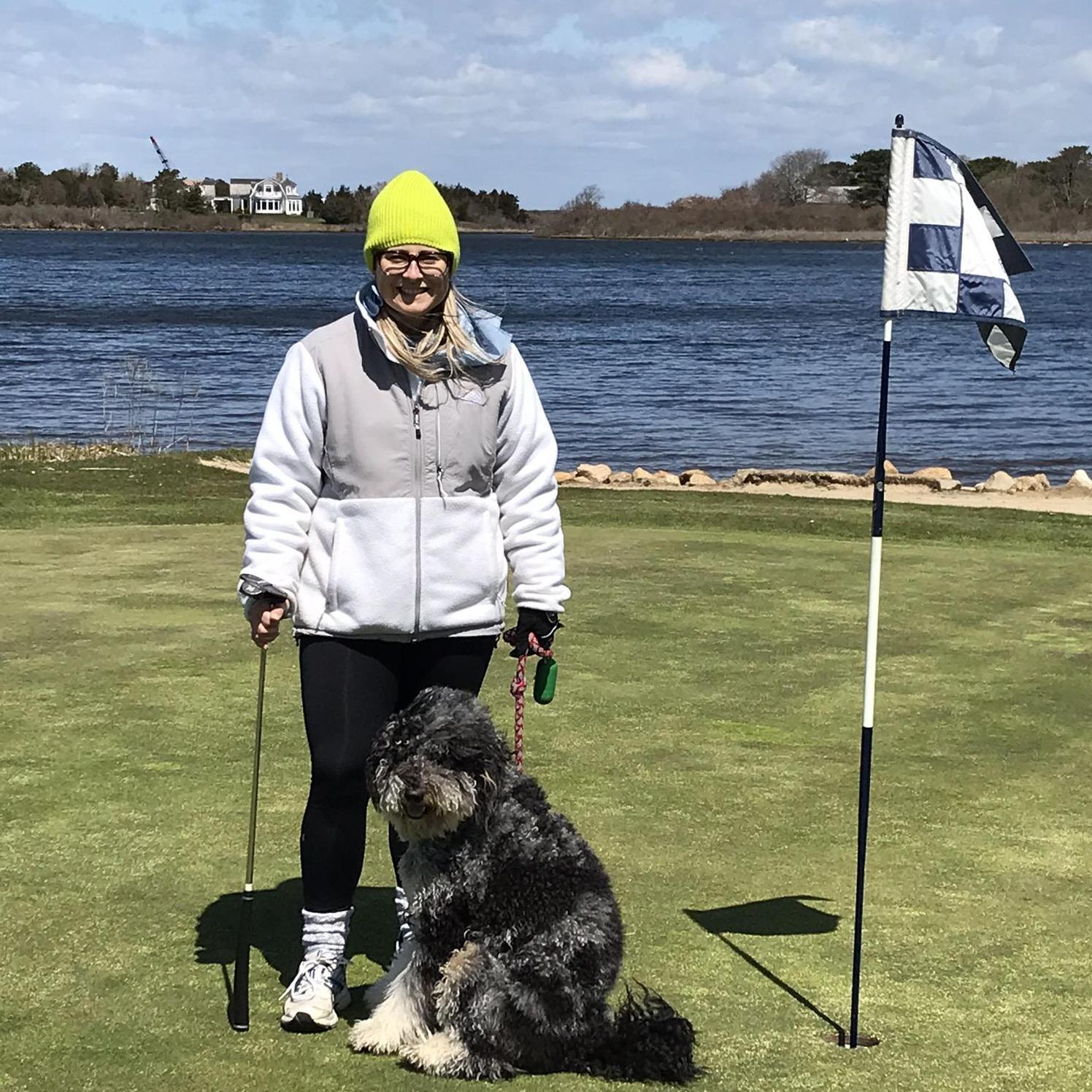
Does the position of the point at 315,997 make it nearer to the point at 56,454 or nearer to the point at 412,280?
the point at 412,280

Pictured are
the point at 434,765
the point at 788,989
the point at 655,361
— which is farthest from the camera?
the point at 655,361

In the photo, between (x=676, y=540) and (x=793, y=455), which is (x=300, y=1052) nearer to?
(x=676, y=540)

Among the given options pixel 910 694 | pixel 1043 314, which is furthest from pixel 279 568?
pixel 1043 314

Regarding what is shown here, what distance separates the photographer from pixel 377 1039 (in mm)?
4512

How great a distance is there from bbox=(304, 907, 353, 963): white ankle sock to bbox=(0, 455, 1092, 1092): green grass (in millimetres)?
202

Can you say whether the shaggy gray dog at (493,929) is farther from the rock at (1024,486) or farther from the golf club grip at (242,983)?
the rock at (1024,486)

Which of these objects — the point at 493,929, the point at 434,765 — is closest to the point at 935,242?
the point at 434,765

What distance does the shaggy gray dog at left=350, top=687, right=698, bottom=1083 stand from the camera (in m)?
4.33

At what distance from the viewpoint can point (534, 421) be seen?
15.9 ft

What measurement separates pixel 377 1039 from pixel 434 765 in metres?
0.79

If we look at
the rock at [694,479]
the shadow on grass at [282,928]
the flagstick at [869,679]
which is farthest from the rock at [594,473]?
the flagstick at [869,679]

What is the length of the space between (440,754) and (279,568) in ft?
2.34

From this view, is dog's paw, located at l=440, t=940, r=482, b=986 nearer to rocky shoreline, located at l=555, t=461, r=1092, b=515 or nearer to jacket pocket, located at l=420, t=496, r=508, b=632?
jacket pocket, located at l=420, t=496, r=508, b=632

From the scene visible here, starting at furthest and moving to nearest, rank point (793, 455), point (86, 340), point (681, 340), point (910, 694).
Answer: point (681, 340), point (86, 340), point (793, 455), point (910, 694)
